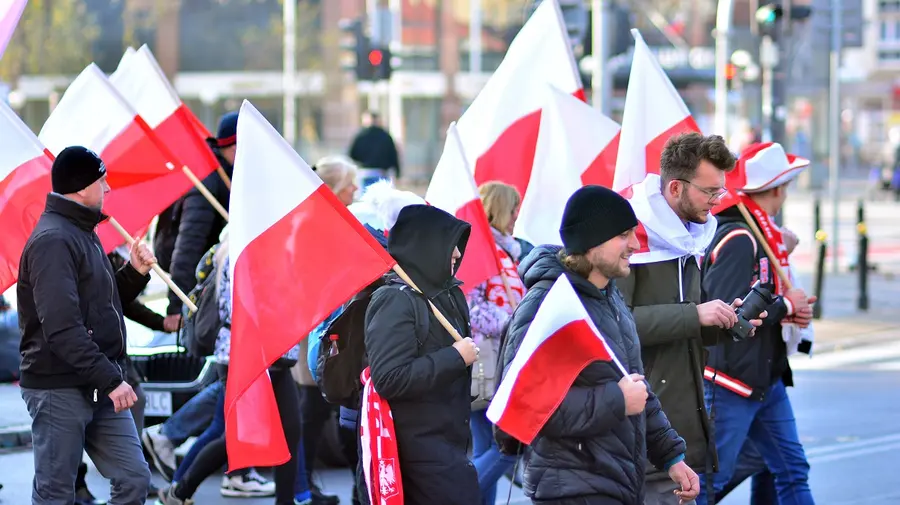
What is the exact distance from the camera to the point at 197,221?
8484 millimetres

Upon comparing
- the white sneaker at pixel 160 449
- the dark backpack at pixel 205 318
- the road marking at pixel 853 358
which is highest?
the dark backpack at pixel 205 318

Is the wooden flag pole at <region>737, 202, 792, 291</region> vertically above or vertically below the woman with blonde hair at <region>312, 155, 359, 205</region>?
below

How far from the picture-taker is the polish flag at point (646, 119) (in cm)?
758

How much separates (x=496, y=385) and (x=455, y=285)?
23.0 inches

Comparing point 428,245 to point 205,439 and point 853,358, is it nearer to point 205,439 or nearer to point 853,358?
point 205,439

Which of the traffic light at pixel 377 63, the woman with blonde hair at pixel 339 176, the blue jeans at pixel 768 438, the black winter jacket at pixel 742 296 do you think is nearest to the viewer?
the black winter jacket at pixel 742 296

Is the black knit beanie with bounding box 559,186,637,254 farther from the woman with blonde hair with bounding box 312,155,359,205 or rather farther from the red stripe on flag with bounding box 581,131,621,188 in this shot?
the red stripe on flag with bounding box 581,131,621,188

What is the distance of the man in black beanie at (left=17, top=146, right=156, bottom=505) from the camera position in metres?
5.70

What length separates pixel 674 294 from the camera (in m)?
5.68

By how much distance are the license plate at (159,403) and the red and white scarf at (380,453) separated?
11.9 feet

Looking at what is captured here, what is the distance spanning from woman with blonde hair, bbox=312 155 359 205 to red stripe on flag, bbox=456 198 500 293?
3.79 ft

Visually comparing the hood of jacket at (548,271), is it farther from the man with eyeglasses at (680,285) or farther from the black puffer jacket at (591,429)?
the man with eyeglasses at (680,285)

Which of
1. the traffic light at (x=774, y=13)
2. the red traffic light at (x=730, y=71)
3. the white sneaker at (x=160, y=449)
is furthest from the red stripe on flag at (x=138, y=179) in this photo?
the red traffic light at (x=730, y=71)

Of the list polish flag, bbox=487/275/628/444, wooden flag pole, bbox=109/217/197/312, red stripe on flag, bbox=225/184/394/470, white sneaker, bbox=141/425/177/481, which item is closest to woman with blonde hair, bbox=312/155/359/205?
wooden flag pole, bbox=109/217/197/312
